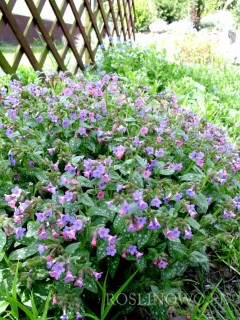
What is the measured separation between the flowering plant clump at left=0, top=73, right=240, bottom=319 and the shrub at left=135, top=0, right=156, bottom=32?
13.1 m

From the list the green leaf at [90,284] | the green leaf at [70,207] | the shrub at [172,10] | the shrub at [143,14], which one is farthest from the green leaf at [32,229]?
the shrub at [172,10]

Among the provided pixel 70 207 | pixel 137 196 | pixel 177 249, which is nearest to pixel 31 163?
pixel 70 207

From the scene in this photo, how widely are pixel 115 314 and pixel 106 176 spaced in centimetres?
48

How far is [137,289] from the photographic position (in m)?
1.21

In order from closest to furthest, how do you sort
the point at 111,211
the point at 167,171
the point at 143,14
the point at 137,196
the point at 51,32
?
the point at 137,196 → the point at 111,211 → the point at 167,171 → the point at 51,32 → the point at 143,14

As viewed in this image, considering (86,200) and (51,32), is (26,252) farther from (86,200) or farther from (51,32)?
(51,32)

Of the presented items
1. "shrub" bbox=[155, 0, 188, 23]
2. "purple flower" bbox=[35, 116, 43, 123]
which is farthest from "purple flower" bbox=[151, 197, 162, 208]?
"shrub" bbox=[155, 0, 188, 23]

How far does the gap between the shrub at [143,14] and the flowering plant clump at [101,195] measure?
13.1m

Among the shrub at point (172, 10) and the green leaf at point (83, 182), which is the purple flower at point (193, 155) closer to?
the green leaf at point (83, 182)

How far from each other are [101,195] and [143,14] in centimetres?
1407

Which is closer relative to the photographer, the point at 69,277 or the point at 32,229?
the point at 69,277

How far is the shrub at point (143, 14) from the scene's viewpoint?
13.9m

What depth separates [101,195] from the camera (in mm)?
1198

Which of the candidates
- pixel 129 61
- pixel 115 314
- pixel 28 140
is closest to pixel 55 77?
pixel 28 140
